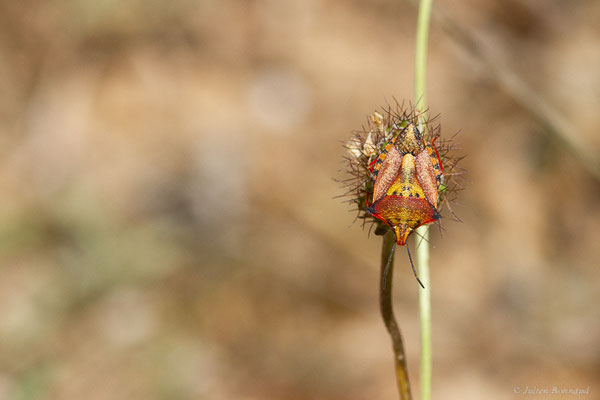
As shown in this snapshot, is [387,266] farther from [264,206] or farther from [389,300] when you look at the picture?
[264,206]

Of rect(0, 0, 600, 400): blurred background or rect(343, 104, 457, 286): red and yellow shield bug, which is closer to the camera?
rect(343, 104, 457, 286): red and yellow shield bug

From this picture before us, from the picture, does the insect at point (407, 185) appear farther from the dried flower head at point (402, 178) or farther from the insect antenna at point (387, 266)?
the insect antenna at point (387, 266)

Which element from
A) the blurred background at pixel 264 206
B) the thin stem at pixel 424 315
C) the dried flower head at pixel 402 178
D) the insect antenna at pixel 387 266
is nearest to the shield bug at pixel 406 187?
the dried flower head at pixel 402 178

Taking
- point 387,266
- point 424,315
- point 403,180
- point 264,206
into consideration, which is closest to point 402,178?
point 403,180

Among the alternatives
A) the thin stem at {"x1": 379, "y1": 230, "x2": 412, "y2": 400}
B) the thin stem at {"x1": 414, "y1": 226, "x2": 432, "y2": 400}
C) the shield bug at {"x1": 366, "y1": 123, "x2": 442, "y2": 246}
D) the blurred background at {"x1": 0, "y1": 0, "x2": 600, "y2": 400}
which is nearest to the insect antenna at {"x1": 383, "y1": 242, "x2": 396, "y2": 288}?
the thin stem at {"x1": 379, "y1": 230, "x2": 412, "y2": 400}

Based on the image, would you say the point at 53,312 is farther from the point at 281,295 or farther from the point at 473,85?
the point at 473,85

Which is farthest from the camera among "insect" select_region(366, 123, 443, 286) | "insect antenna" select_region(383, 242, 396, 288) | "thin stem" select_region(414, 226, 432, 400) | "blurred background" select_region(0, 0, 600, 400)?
"blurred background" select_region(0, 0, 600, 400)

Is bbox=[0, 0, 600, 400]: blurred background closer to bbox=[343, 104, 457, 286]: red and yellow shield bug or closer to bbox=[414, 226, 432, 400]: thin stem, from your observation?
bbox=[414, 226, 432, 400]: thin stem

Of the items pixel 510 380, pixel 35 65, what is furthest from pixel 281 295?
pixel 35 65
